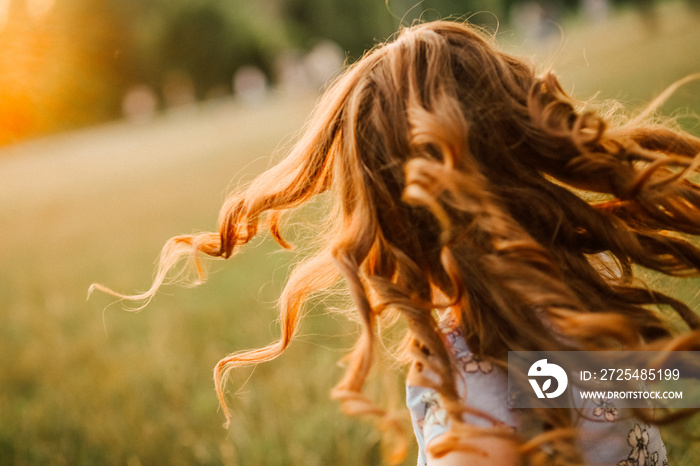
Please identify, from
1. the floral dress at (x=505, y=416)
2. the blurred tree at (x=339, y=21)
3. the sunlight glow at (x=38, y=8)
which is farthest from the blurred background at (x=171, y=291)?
the blurred tree at (x=339, y=21)

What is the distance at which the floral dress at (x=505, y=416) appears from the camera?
145 cm

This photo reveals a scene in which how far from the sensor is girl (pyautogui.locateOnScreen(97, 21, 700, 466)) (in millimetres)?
1443

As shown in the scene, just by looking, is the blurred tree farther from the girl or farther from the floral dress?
the floral dress

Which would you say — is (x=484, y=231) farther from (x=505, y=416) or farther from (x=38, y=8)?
(x=38, y=8)

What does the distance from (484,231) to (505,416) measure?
1.39 ft

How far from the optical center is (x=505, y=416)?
1.42 meters

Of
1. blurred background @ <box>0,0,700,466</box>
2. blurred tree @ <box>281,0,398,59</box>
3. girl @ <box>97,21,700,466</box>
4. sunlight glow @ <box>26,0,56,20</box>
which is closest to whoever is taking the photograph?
girl @ <box>97,21,700,466</box>

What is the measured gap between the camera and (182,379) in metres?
3.59

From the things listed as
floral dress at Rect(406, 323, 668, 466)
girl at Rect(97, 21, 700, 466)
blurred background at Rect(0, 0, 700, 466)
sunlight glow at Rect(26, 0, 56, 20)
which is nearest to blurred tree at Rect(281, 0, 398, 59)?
blurred background at Rect(0, 0, 700, 466)

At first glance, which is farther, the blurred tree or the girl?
the blurred tree

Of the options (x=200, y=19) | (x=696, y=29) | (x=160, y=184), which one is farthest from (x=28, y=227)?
(x=200, y=19)

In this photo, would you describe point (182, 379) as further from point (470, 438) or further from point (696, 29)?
point (696, 29)

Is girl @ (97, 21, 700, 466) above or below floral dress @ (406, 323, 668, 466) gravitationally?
above

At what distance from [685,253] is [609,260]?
7.9 inches
